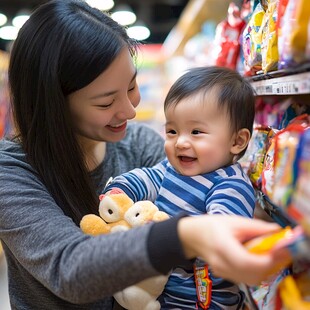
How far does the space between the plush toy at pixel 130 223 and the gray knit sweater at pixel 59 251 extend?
92 mm

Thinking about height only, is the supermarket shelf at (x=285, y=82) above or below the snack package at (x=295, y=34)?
below

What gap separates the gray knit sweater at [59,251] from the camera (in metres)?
0.98

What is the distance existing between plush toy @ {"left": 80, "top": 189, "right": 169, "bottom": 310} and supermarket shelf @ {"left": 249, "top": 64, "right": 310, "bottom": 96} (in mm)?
431

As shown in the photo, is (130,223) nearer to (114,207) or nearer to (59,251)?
(114,207)

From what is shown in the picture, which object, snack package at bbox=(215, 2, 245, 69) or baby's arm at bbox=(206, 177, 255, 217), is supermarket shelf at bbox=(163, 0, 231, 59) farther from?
baby's arm at bbox=(206, 177, 255, 217)

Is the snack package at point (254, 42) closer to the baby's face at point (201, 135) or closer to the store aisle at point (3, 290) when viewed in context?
the baby's face at point (201, 135)

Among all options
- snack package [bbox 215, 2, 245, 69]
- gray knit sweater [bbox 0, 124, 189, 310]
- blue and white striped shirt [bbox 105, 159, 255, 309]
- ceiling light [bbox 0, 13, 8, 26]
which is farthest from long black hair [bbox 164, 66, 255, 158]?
ceiling light [bbox 0, 13, 8, 26]

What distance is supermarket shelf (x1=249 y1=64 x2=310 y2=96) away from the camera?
106cm

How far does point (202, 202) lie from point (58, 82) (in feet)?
1.74

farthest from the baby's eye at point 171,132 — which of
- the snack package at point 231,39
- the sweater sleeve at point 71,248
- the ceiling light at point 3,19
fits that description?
the ceiling light at point 3,19

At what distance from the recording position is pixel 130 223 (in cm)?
127

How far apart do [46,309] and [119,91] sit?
674 millimetres

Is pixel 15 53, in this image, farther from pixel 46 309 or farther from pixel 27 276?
pixel 46 309

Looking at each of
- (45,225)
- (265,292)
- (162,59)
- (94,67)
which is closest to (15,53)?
(94,67)
